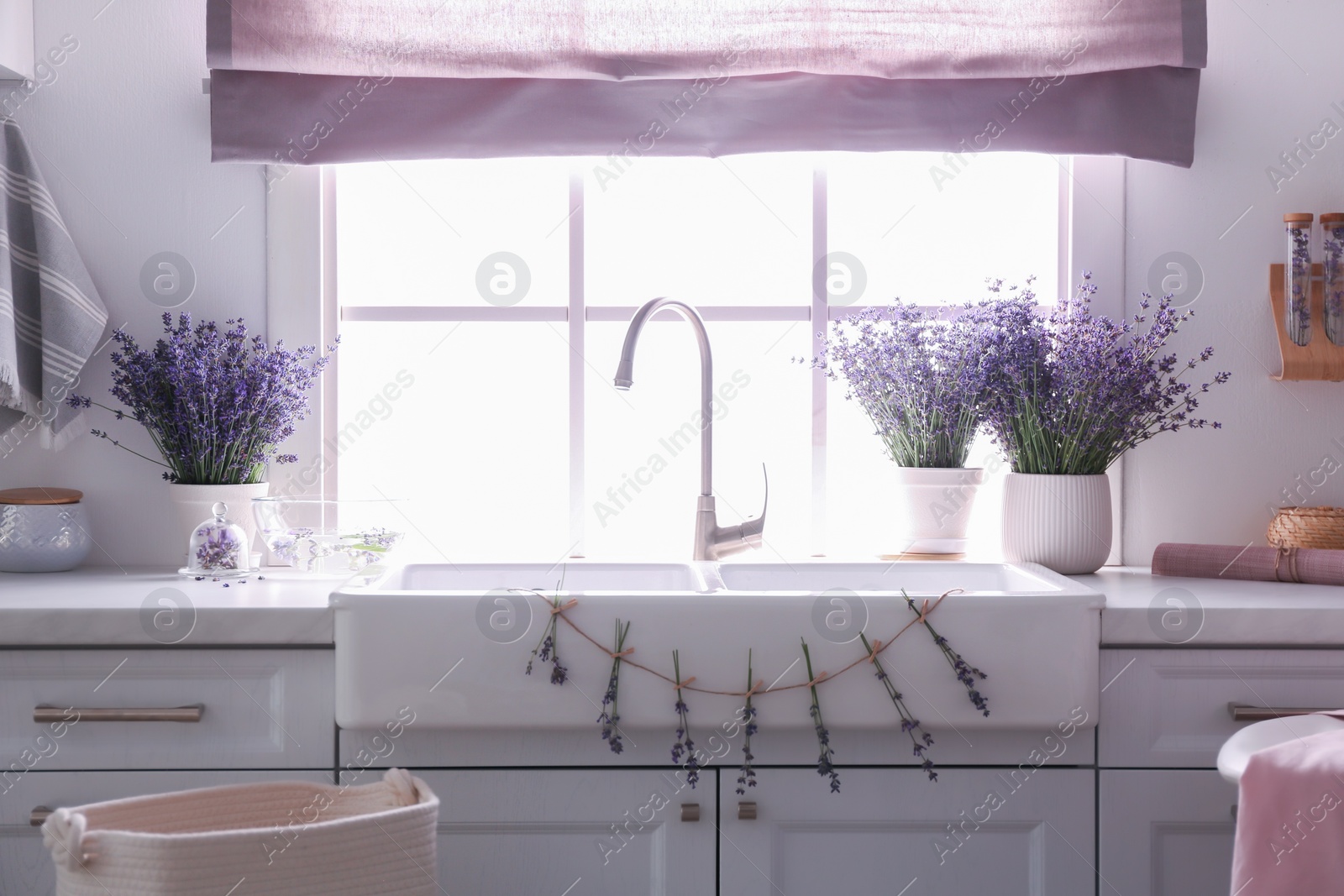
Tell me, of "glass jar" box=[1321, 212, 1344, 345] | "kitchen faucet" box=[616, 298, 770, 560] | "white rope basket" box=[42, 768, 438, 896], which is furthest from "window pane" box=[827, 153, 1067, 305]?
"white rope basket" box=[42, 768, 438, 896]

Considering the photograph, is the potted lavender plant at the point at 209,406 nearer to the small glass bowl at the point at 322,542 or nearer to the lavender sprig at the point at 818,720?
the small glass bowl at the point at 322,542

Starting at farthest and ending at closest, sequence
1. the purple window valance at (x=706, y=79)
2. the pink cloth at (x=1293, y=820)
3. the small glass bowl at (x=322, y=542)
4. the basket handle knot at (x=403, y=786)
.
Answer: the purple window valance at (x=706, y=79)
the small glass bowl at (x=322, y=542)
the basket handle knot at (x=403, y=786)
the pink cloth at (x=1293, y=820)

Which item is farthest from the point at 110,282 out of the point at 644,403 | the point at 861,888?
the point at 861,888

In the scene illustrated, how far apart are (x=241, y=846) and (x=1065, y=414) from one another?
4.48 feet

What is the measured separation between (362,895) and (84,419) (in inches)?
47.1

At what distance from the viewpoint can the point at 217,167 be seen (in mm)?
1893

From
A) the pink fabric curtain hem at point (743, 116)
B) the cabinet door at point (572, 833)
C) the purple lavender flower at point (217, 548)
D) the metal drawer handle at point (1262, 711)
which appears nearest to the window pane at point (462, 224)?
the pink fabric curtain hem at point (743, 116)

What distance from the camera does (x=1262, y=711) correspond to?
1384 mm

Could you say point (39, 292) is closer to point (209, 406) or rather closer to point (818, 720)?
point (209, 406)

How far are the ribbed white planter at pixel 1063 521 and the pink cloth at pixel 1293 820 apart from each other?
0.68 meters

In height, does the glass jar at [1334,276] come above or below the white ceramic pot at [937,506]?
above

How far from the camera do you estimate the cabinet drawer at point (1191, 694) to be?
140 centimetres

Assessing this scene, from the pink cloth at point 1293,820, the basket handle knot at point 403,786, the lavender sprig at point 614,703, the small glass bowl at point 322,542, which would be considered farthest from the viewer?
the small glass bowl at point 322,542

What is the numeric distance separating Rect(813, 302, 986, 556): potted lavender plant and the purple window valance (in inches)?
14.0
